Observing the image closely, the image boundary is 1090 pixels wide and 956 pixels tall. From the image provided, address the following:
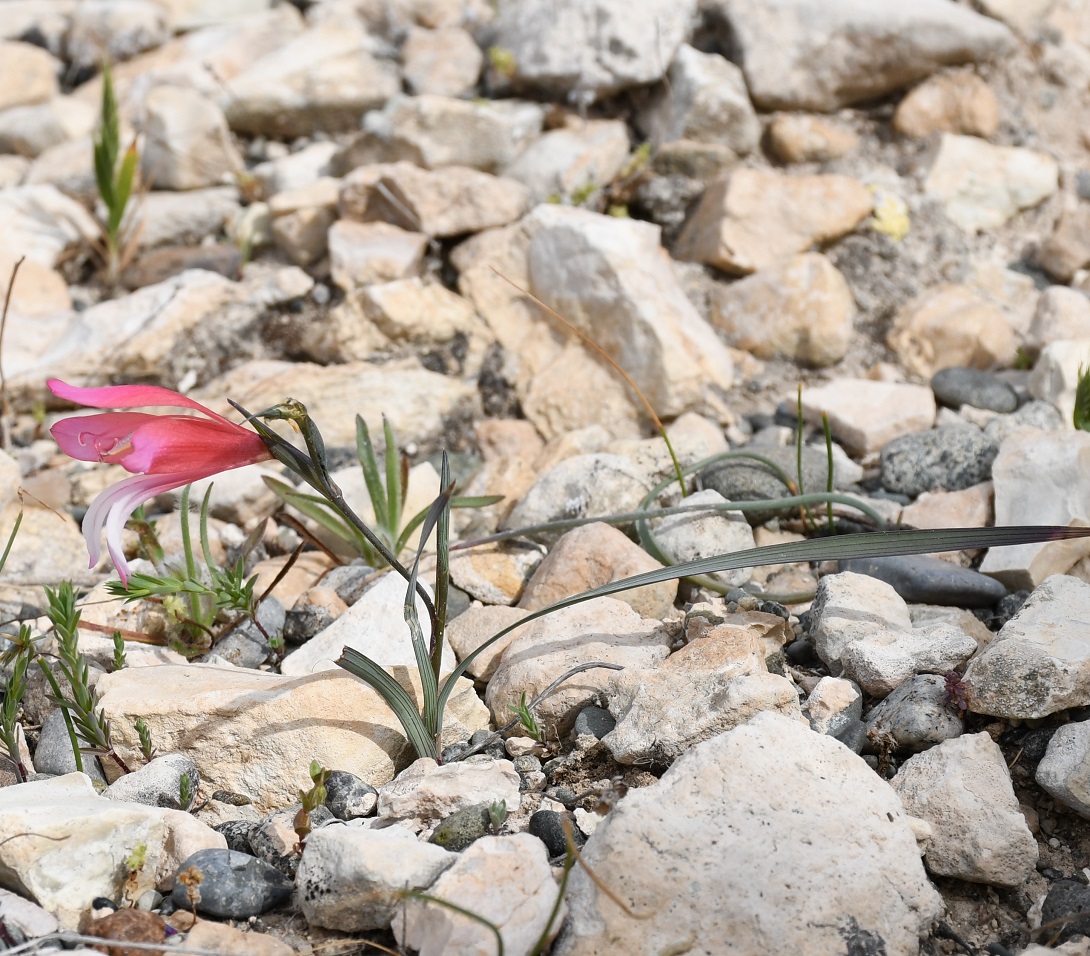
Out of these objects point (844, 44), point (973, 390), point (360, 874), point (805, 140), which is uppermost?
point (844, 44)

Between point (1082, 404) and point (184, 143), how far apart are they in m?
3.74

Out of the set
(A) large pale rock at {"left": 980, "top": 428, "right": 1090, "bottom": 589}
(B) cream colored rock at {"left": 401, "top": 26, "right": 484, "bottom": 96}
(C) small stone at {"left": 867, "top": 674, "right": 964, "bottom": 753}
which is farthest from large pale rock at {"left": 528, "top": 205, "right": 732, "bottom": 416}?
(C) small stone at {"left": 867, "top": 674, "right": 964, "bottom": 753}

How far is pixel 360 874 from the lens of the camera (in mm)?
1603

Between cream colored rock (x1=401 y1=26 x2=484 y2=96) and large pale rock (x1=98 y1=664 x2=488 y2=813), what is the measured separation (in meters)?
3.28

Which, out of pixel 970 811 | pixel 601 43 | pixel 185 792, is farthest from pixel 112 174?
pixel 970 811

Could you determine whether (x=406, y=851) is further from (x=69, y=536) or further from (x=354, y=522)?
(x=69, y=536)

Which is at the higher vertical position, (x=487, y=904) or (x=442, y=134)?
(x=442, y=134)

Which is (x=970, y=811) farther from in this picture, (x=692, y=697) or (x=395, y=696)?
(x=395, y=696)

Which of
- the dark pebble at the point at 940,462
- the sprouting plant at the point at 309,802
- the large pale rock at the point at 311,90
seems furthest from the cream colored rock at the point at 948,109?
the sprouting plant at the point at 309,802

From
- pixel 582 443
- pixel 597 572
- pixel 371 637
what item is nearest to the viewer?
pixel 371 637

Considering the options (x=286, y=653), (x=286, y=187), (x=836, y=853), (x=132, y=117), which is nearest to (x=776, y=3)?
(x=286, y=187)

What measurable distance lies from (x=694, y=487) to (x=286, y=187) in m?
2.42

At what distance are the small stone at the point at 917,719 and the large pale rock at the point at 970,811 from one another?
0.05 metres

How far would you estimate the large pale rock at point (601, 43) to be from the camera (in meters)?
4.22
